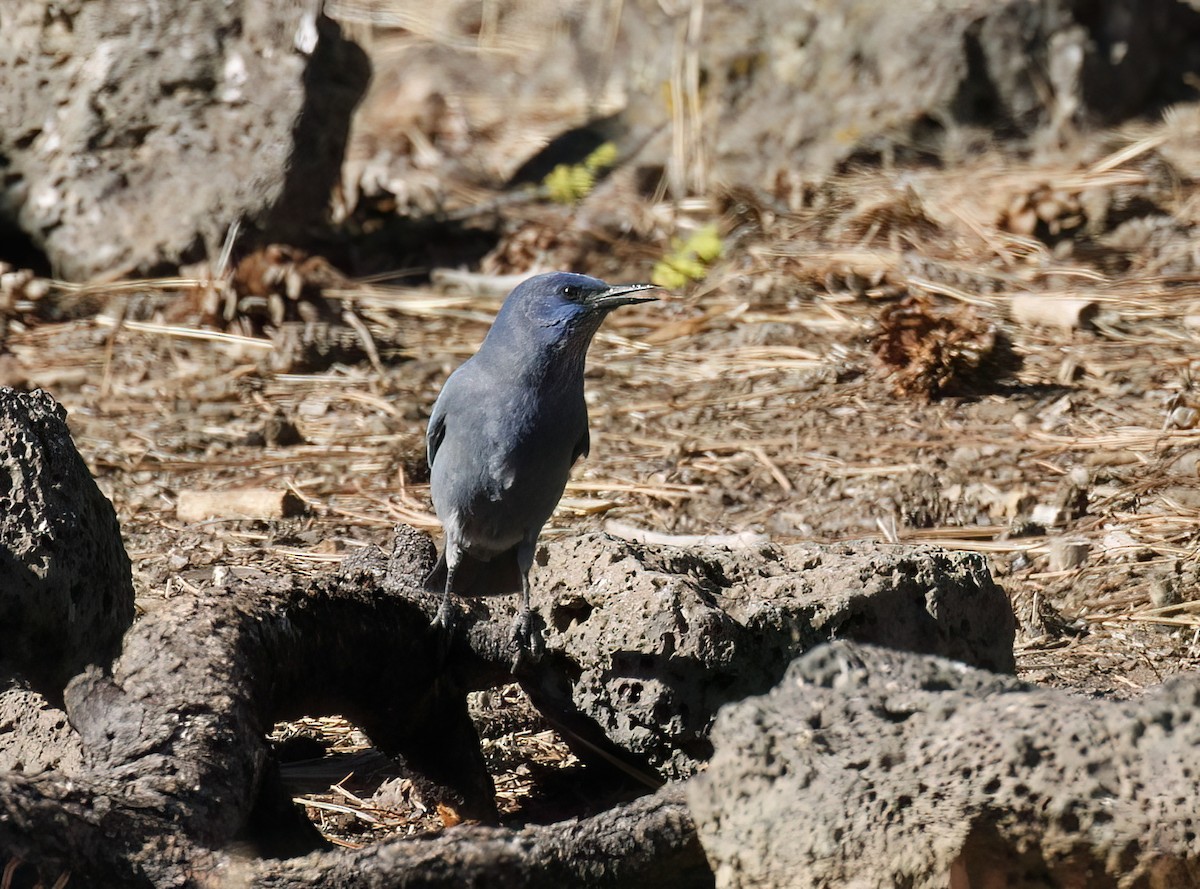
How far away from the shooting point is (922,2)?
770 centimetres

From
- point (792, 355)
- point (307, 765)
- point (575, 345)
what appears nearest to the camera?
point (307, 765)

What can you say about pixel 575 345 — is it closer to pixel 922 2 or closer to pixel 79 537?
pixel 79 537

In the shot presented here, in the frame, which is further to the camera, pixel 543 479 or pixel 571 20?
pixel 571 20

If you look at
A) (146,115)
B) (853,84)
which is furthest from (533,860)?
(853,84)

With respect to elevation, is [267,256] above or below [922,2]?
below

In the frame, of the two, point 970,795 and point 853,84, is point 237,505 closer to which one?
point 970,795

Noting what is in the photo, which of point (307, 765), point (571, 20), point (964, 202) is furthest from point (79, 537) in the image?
point (571, 20)

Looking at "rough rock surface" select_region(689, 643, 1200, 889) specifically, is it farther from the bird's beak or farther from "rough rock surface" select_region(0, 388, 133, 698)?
the bird's beak

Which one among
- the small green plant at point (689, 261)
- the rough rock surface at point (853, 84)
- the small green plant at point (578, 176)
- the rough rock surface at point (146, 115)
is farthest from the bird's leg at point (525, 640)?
the small green plant at point (578, 176)

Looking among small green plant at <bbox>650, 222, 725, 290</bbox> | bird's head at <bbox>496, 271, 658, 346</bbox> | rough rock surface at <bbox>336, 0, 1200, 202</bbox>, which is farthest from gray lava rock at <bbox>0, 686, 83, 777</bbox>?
rough rock surface at <bbox>336, 0, 1200, 202</bbox>

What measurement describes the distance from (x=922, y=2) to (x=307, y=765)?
5.68 meters

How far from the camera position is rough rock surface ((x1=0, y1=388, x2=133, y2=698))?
2836mm

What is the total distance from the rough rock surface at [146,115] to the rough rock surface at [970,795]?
5179 mm

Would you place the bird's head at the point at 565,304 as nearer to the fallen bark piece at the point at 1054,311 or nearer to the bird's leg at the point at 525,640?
Result: the bird's leg at the point at 525,640
